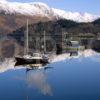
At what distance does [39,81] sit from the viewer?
35.9 m

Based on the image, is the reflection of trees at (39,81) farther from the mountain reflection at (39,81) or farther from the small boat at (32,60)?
the small boat at (32,60)

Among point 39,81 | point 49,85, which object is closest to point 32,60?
point 39,81

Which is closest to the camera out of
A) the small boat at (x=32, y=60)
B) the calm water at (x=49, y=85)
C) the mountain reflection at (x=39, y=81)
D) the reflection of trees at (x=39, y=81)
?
the calm water at (x=49, y=85)

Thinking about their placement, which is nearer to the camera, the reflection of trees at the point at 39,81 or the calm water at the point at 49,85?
the calm water at the point at 49,85

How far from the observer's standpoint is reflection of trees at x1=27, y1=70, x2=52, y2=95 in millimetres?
30597

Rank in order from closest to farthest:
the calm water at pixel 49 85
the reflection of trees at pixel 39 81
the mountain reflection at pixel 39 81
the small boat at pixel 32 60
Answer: the calm water at pixel 49 85 < the mountain reflection at pixel 39 81 < the reflection of trees at pixel 39 81 < the small boat at pixel 32 60

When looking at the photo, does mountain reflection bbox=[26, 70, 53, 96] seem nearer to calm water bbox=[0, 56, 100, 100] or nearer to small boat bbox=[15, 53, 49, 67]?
calm water bbox=[0, 56, 100, 100]

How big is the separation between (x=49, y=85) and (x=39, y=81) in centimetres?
Result: 316

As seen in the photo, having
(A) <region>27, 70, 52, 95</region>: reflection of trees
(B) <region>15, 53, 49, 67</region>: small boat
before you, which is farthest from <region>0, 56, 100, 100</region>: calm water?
(B) <region>15, 53, 49, 67</region>: small boat

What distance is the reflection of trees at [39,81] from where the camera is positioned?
30.6 metres

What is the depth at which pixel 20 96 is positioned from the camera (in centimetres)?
2777

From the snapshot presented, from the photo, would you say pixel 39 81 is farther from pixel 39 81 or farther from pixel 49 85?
pixel 49 85

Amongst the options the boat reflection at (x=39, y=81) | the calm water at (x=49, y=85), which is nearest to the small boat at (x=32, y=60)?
the boat reflection at (x=39, y=81)

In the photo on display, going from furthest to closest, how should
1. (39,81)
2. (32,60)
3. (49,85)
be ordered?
(32,60) → (39,81) → (49,85)
